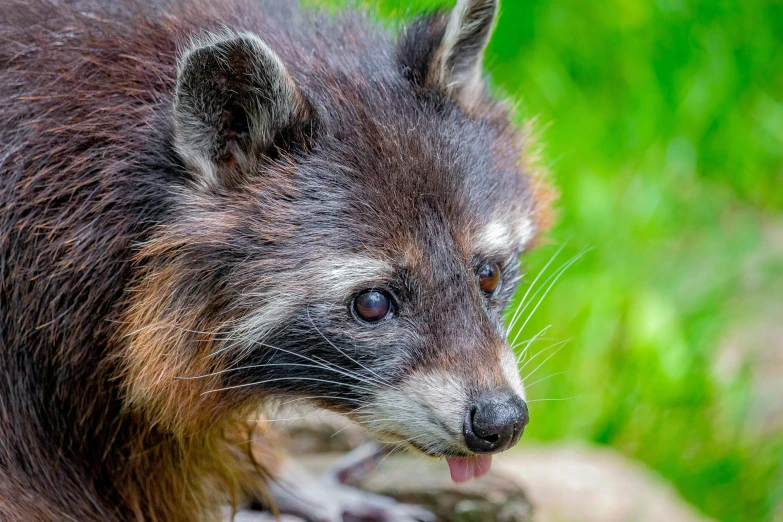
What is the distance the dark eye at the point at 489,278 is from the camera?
3.52 meters

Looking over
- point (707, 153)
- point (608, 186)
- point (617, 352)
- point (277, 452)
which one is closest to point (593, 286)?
point (617, 352)

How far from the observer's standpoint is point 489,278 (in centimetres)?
357

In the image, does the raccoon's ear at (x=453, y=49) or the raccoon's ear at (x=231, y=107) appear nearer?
the raccoon's ear at (x=231, y=107)

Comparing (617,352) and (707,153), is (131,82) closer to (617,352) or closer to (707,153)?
(617,352)

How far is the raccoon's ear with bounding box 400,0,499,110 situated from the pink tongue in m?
1.31

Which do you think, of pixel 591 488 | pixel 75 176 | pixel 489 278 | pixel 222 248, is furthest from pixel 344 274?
pixel 591 488

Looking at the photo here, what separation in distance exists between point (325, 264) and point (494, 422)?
2.45 feet

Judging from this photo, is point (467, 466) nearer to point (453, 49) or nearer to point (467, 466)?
point (467, 466)

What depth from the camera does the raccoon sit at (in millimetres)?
3314

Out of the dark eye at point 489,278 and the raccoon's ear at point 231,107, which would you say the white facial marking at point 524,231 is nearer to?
the dark eye at point 489,278

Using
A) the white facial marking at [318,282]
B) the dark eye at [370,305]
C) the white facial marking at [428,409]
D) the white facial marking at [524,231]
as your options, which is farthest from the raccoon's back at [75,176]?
the white facial marking at [524,231]


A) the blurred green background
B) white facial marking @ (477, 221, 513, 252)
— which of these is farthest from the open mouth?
the blurred green background

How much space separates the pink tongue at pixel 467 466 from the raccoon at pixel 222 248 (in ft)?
0.05

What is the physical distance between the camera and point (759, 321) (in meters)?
6.80
